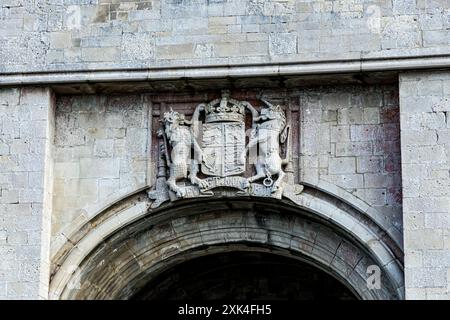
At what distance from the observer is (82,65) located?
15008 mm

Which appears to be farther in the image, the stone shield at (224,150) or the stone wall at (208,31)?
the stone shield at (224,150)

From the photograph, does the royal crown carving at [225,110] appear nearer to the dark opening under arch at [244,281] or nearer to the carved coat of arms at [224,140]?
the carved coat of arms at [224,140]

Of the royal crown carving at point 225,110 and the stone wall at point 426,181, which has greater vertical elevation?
the royal crown carving at point 225,110

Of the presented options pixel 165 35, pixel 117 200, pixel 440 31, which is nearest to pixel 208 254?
pixel 117 200

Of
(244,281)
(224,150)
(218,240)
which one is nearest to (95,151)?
(224,150)

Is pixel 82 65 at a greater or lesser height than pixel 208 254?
greater

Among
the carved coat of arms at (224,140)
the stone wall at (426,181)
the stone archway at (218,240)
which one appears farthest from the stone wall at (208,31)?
the stone archway at (218,240)

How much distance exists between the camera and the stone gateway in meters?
14.6

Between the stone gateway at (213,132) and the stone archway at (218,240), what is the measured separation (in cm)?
2

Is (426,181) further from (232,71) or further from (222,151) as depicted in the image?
(232,71)

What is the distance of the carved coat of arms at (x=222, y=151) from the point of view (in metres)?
14.8

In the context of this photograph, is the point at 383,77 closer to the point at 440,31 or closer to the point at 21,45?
the point at 440,31

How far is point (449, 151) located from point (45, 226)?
151 inches

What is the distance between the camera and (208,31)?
49.2ft
